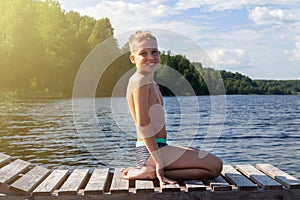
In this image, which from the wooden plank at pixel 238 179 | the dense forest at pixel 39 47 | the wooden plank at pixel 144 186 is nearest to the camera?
the wooden plank at pixel 144 186

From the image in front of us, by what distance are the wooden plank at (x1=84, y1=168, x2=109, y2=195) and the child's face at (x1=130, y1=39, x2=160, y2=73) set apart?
1.32m

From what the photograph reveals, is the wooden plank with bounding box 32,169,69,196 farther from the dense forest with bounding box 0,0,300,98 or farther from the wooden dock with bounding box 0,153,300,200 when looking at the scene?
the dense forest with bounding box 0,0,300,98

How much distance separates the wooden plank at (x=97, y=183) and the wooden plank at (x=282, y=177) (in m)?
1.97

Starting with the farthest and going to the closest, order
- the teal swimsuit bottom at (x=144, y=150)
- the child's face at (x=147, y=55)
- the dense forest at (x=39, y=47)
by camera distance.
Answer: the dense forest at (x=39, y=47) < the teal swimsuit bottom at (x=144, y=150) < the child's face at (x=147, y=55)

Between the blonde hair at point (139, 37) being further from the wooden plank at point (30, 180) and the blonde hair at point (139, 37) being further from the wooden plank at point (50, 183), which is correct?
the wooden plank at point (30, 180)

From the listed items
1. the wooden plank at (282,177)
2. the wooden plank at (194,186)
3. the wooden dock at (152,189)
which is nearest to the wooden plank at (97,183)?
the wooden dock at (152,189)

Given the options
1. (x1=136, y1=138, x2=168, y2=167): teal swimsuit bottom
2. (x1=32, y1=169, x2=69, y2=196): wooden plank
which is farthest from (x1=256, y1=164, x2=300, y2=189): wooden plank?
(x1=32, y1=169, x2=69, y2=196): wooden plank

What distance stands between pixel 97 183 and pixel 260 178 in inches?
72.6

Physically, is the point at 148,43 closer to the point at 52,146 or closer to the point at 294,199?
the point at 294,199

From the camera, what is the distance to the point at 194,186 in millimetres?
4453

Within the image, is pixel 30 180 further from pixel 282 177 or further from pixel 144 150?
pixel 282 177

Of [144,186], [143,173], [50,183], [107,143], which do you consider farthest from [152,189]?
[107,143]

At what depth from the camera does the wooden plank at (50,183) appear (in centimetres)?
443

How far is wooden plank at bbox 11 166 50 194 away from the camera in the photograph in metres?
4.54
